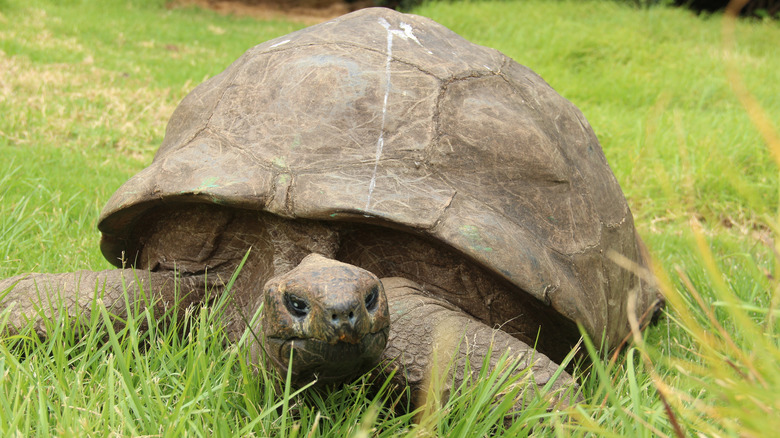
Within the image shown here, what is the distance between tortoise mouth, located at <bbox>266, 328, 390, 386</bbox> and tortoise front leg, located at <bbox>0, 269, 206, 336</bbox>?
2.00ft

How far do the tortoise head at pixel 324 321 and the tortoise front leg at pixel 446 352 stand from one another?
0.19 meters

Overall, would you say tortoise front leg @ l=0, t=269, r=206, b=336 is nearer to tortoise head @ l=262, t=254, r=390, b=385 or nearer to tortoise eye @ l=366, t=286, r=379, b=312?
tortoise head @ l=262, t=254, r=390, b=385

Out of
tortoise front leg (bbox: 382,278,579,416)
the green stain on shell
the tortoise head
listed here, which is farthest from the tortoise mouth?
the green stain on shell

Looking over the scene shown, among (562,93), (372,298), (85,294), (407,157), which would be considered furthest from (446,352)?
(562,93)

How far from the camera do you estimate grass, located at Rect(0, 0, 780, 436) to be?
4.89ft

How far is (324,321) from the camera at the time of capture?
5.23ft

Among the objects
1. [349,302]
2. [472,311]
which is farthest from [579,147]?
[349,302]

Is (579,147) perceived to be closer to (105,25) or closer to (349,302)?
(349,302)

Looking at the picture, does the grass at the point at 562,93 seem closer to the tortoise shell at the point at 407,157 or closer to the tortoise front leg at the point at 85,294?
the tortoise front leg at the point at 85,294

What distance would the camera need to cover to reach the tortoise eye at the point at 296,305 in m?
1.64

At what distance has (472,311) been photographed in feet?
7.36

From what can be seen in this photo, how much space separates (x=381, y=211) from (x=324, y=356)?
1.61ft

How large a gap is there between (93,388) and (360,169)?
0.93 m

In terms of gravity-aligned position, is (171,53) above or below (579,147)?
below
